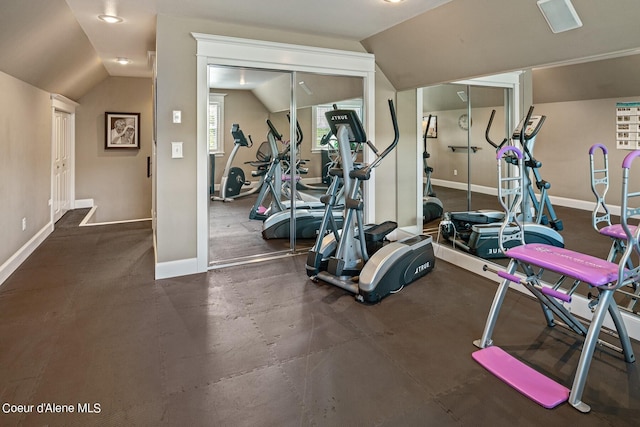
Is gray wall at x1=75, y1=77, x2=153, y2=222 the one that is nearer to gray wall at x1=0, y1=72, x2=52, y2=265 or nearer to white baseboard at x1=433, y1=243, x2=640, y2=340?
gray wall at x1=0, y1=72, x2=52, y2=265

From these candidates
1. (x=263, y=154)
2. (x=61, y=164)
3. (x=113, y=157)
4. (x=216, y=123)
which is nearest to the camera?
(x=216, y=123)

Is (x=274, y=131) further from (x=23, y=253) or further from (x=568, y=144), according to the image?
(x=568, y=144)

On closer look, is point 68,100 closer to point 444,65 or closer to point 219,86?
point 219,86

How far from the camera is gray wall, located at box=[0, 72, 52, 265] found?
12.2 ft

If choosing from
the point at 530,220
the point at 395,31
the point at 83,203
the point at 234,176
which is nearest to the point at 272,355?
the point at 234,176

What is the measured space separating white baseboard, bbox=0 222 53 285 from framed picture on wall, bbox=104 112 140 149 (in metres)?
2.18

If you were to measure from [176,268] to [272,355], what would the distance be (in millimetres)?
1880

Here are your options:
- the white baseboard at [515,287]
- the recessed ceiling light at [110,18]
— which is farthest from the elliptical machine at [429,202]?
the recessed ceiling light at [110,18]

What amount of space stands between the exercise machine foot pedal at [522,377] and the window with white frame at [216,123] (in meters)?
3.15

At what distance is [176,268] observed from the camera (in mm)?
3879

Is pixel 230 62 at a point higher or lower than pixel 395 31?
lower

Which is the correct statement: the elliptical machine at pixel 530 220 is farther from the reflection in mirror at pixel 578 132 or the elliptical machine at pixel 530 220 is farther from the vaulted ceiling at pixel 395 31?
the vaulted ceiling at pixel 395 31

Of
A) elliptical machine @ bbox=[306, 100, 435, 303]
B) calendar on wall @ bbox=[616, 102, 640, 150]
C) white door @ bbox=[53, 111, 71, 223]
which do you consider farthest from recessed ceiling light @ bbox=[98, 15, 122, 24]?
calendar on wall @ bbox=[616, 102, 640, 150]

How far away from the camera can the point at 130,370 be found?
7.37ft
